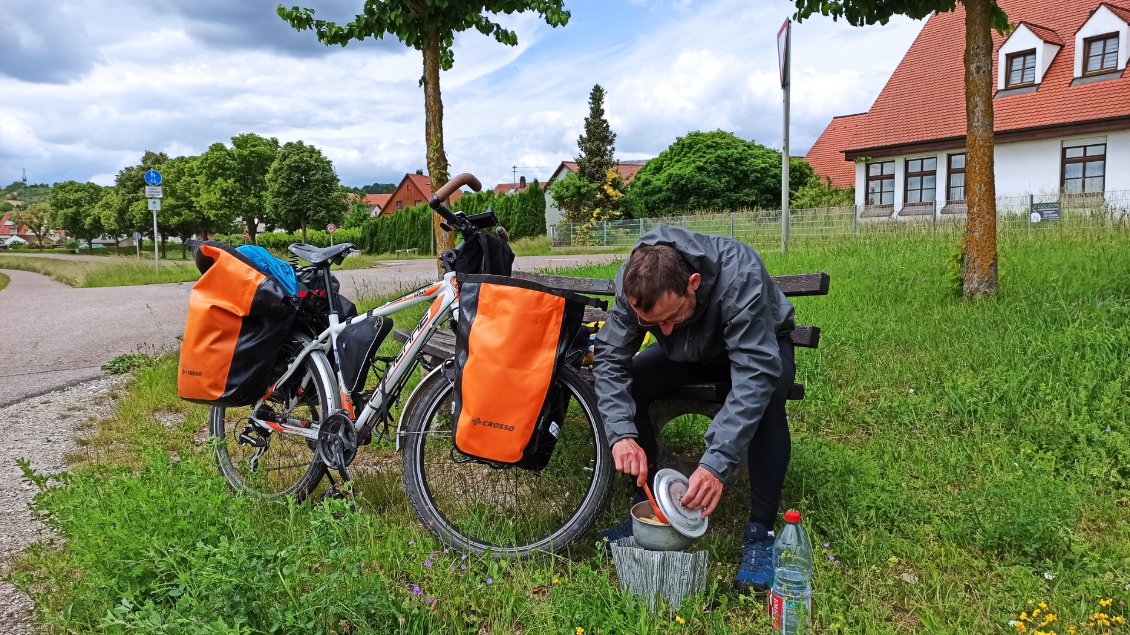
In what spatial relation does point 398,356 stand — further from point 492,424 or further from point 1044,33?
point 1044,33

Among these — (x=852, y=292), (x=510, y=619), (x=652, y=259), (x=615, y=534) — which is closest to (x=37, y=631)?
(x=510, y=619)

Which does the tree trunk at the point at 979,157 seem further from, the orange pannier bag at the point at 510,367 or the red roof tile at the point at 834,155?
the red roof tile at the point at 834,155

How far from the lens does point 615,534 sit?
280 cm

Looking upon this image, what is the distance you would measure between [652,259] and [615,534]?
1063mm

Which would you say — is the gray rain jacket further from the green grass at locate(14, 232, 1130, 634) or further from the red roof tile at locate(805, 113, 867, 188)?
the red roof tile at locate(805, 113, 867, 188)

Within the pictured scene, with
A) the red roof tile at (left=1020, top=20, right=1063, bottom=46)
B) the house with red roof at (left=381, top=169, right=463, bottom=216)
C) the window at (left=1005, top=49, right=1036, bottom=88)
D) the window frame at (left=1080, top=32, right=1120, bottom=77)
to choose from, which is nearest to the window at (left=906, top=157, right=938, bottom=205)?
the window at (left=1005, top=49, right=1036, bottom=88)

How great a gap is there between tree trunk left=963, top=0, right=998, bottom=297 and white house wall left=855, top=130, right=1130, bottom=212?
Answer: 18.5 meters

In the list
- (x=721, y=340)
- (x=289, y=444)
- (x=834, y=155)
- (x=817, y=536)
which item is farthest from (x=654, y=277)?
(x=834, y=155)

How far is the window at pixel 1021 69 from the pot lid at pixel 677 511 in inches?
998

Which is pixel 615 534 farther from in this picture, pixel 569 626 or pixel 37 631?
pixel 37 631

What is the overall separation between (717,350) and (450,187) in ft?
4.17

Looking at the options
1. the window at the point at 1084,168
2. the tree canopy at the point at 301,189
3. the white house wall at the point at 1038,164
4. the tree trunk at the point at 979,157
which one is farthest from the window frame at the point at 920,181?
the tree canopy at the point at 301,189

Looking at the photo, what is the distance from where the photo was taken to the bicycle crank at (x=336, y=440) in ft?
10.8

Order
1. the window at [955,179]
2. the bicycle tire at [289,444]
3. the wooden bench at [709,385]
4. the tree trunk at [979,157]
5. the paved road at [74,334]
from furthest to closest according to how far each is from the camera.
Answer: the window at [955,179]
the paved road at [74,334]
the tree trunk at [979,157]
the bicycle tire at [289,444]
the wooden bench at [709,385]
